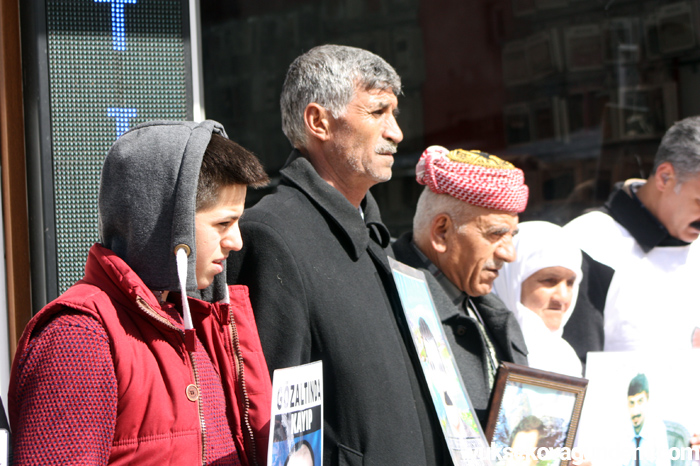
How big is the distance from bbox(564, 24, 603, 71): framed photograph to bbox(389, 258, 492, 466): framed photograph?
2593 millimetres

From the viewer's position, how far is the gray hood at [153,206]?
1569mm

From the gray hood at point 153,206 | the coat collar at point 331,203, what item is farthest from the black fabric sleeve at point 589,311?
the gray hood at point 153,206

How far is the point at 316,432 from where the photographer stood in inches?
64.2

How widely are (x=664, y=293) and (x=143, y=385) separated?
2.59 m

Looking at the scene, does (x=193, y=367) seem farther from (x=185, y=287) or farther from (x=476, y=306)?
(x=476, y=306)

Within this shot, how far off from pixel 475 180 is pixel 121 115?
1.32m

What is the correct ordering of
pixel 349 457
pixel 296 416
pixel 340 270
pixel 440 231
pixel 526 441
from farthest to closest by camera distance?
1. pixel 440 231
2. pixel 526 441
3. pixel 340 270
4. pixel 349 457
5. pixel 296 416

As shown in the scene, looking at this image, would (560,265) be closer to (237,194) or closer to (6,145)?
(237,194)

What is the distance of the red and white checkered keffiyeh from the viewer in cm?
272

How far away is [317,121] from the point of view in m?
2.44

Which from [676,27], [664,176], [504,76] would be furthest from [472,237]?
[676,27]

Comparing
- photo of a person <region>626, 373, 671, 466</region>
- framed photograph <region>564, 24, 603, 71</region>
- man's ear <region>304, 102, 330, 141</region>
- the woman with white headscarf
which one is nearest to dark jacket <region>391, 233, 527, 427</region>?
the woman with white headscarf

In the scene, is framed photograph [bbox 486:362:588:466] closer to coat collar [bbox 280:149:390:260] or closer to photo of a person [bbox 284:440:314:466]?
coat collar [bbox 280:149:390:260]

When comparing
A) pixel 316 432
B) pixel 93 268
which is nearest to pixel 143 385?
pixel 93 268
